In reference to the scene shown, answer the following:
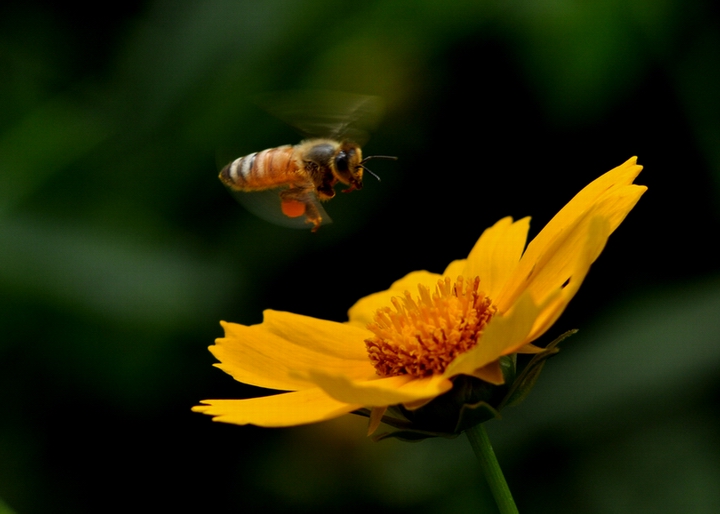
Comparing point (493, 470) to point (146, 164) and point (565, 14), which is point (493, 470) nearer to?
point (565, 14)

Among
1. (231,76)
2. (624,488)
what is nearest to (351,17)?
(231,76)

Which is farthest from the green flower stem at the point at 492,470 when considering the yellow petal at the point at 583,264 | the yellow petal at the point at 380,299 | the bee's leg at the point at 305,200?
the bee's leg at the point at 305,200

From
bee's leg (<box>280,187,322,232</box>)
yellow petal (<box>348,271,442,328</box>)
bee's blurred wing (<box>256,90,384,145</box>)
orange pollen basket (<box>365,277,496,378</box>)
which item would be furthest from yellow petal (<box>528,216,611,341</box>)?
bee's blurred wing (<box>256,90,384,145</box>)

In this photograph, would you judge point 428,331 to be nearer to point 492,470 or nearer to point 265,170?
point 492,470

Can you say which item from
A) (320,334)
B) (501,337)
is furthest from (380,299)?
(501,337)

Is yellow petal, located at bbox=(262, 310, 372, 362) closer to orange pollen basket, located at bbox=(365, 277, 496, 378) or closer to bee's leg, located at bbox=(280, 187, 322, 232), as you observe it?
orange pollen basket, located at bbox=(365, 277, 496, 378)

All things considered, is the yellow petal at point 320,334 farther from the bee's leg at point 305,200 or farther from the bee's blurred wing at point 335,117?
the bee's blurred wing at point 335,117
